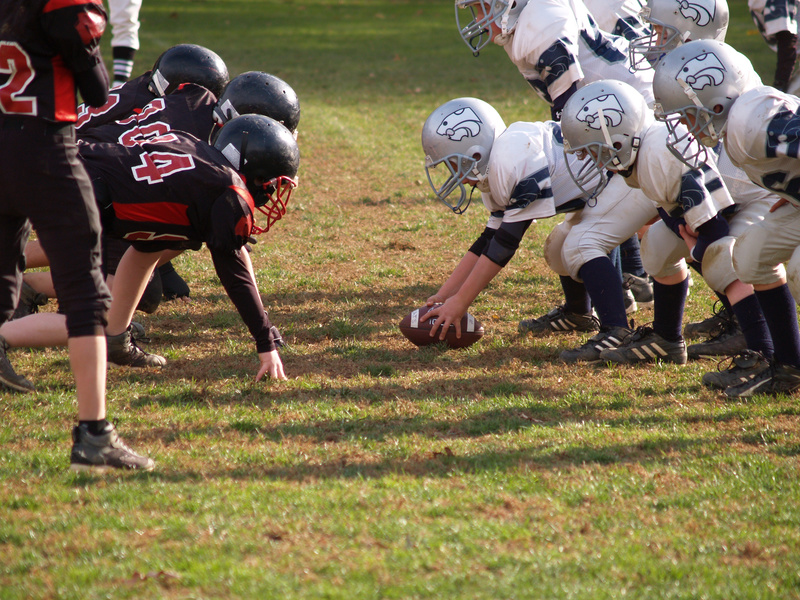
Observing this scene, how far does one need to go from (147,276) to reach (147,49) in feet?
46.4

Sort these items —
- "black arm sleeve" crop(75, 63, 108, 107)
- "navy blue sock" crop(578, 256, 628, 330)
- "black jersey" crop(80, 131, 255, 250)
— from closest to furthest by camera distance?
"black arm sleeve" crop(75, 63, 108, 107) → "black jersey" crop(80, 131, 255, 250) → "navy blue sock" crop(578, 256, 628, 330)

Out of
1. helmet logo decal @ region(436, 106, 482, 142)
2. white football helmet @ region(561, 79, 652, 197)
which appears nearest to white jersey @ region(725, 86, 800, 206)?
white football helmet @ region(561, 79, 652, 197)

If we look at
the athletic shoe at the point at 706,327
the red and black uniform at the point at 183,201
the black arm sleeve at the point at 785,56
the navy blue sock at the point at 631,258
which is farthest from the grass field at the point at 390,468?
the black arm sleeve at the point at 785,56

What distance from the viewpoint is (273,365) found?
13.7ft

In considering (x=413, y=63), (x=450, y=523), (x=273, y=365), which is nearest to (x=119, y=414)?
(x=273, y=365)

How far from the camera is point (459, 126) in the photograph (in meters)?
4.70

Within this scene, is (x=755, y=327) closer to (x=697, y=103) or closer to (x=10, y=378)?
(x=697, y=103)

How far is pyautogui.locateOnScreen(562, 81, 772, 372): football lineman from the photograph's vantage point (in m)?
4.29

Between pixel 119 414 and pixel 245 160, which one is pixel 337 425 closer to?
pixel 119 414

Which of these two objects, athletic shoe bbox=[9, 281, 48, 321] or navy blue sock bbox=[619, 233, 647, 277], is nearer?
athletic shoe bbox=[9, 281, 48, 321]

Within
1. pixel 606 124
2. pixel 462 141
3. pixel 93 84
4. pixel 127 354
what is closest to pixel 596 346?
pixel 606 124

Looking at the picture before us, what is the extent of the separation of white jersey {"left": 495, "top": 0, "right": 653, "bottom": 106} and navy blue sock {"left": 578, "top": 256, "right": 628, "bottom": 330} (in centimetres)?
118

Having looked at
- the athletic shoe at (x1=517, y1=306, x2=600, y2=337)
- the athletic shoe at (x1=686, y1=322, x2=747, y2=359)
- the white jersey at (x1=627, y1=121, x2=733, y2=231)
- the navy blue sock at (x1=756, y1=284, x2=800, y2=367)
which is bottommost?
the athletic shoe at (x1=517, y1=306, x2=600, y2=337)

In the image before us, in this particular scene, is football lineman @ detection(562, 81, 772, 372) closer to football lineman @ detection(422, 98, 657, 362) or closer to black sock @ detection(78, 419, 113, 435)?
football lineman @ detection(422, 98, 657, 362)
